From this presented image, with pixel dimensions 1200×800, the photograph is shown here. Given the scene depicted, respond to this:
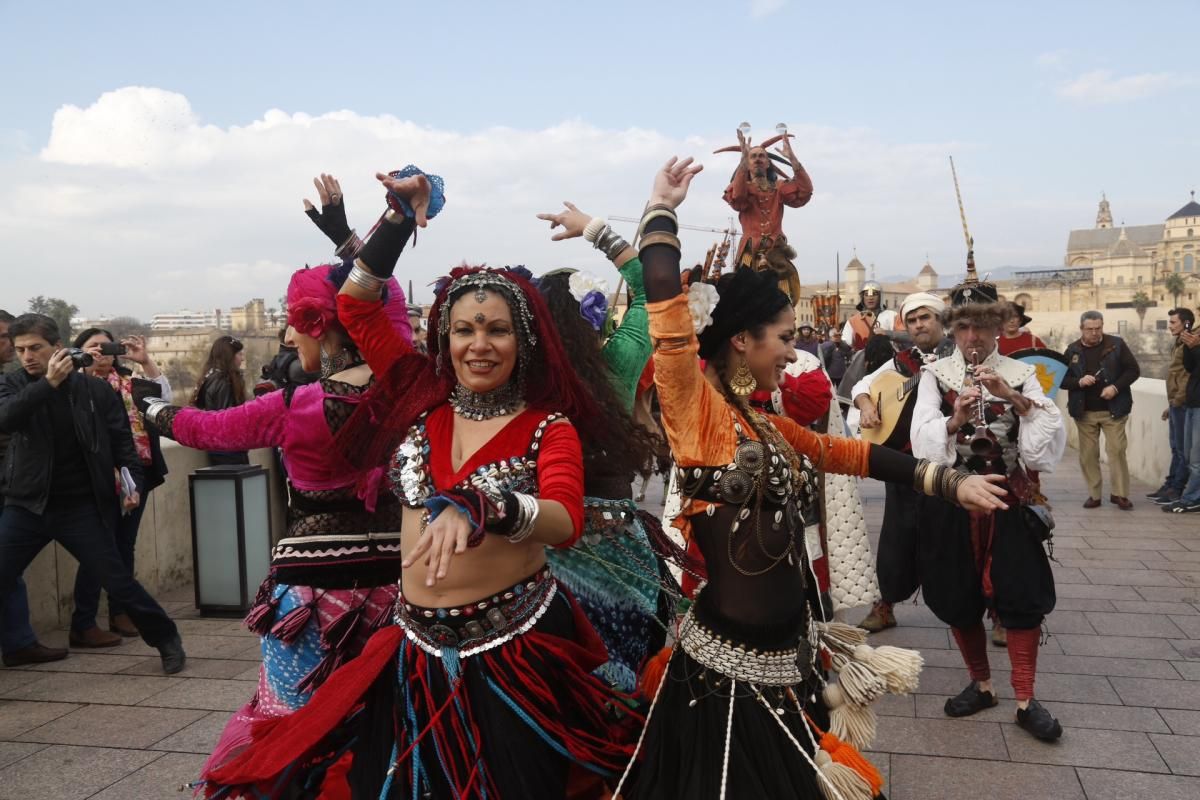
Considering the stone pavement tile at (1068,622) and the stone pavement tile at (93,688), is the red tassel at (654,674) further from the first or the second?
the stone pavement tile at (1068,622)

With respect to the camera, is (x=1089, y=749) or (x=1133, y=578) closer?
(x=1089, y=749)

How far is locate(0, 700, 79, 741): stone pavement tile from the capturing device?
469cm

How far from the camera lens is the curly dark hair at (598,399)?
3092 millimetres

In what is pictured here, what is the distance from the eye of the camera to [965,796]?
3.78m

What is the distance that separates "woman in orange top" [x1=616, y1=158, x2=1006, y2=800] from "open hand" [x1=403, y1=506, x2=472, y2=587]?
0.75m

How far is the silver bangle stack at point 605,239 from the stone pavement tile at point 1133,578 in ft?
18.2

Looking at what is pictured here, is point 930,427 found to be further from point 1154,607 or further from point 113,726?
point 113,726

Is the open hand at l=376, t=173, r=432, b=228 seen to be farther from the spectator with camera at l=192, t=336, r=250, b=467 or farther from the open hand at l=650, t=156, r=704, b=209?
the spectator with camera at l=192, t=336, r=250, b=467

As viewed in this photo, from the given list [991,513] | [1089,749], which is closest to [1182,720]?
[1089,749]

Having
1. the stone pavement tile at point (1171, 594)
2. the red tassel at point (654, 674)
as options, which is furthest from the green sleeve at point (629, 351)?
the stone pavement tile at point (1171, 594)

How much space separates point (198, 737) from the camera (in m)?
4.53

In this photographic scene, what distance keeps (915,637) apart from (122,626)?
4.98 metres

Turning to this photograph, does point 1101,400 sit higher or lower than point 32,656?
higher

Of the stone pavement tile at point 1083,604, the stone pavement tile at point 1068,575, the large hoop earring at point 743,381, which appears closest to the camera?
the large hoop earring at point 743,381
